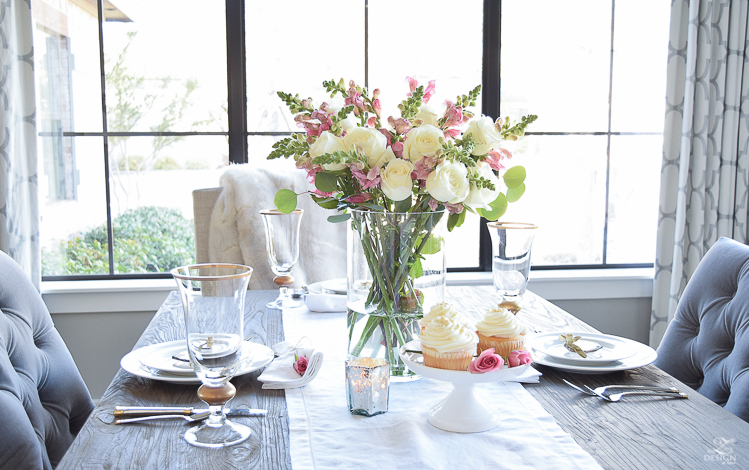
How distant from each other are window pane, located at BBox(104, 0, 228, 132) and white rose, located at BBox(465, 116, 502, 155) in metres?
1.98

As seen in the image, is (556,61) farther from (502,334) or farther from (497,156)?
(502,334)

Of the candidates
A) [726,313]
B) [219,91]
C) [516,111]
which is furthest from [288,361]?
[516,111]

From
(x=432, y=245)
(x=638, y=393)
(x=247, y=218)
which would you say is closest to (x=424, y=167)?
(x=432, y=245)

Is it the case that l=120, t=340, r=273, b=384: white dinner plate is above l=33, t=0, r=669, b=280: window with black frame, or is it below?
below

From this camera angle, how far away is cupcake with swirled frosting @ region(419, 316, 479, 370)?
915 millimetres

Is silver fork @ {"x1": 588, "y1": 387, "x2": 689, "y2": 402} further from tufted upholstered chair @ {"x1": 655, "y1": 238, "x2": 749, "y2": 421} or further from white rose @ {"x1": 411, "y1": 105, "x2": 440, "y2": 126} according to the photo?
white rose @ {"x1": 411, "y1": 105, "x2": 440, "y2": 126}

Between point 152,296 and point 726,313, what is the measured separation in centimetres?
213

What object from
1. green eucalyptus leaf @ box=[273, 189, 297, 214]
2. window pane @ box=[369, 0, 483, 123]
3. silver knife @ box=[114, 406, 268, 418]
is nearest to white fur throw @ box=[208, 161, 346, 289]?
window pane @ box=[369, 0, 483, 123]

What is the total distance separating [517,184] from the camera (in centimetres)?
116

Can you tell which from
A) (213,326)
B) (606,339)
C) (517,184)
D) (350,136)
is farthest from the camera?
(606,339)

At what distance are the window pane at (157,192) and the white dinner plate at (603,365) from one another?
1.99 meters

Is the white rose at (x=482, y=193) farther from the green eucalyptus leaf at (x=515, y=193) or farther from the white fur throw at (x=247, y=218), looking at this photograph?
the white fur throw at (x=247, y=218)

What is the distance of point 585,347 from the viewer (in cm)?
129

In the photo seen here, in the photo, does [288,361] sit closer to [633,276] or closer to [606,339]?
[606,339]
